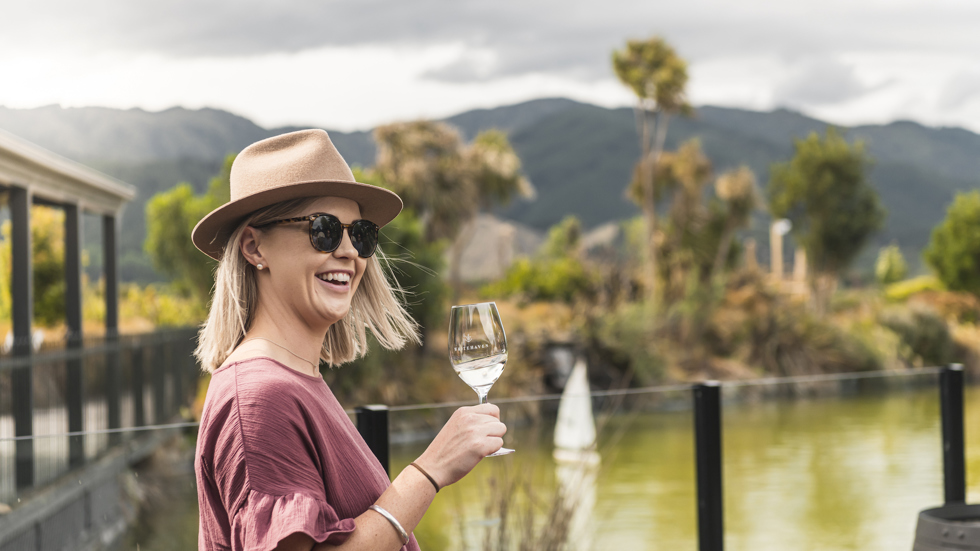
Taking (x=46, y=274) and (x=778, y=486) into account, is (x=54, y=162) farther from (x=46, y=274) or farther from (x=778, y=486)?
(x=46, y=274)

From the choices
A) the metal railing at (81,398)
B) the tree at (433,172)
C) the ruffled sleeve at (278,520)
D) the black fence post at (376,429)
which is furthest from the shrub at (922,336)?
the ruffled sleeve at (278,520)

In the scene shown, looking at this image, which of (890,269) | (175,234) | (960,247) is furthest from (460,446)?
(890,269)

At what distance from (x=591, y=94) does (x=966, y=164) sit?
201ft

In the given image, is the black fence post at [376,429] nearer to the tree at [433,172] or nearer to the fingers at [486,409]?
the fingers at [486,409]

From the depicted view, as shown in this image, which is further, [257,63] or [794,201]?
[257,63]

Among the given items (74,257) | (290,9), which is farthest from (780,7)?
(74,257)

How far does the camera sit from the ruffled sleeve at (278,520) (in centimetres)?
103

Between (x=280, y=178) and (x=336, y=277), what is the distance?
160 millimetres

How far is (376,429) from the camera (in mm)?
2309

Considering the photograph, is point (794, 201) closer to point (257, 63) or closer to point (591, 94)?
point (257, 63)

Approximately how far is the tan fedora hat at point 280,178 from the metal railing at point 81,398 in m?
1.15

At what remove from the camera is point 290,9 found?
344ft

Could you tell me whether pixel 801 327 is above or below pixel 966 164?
below

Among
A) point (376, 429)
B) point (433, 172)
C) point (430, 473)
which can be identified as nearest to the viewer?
point (430, 473)
